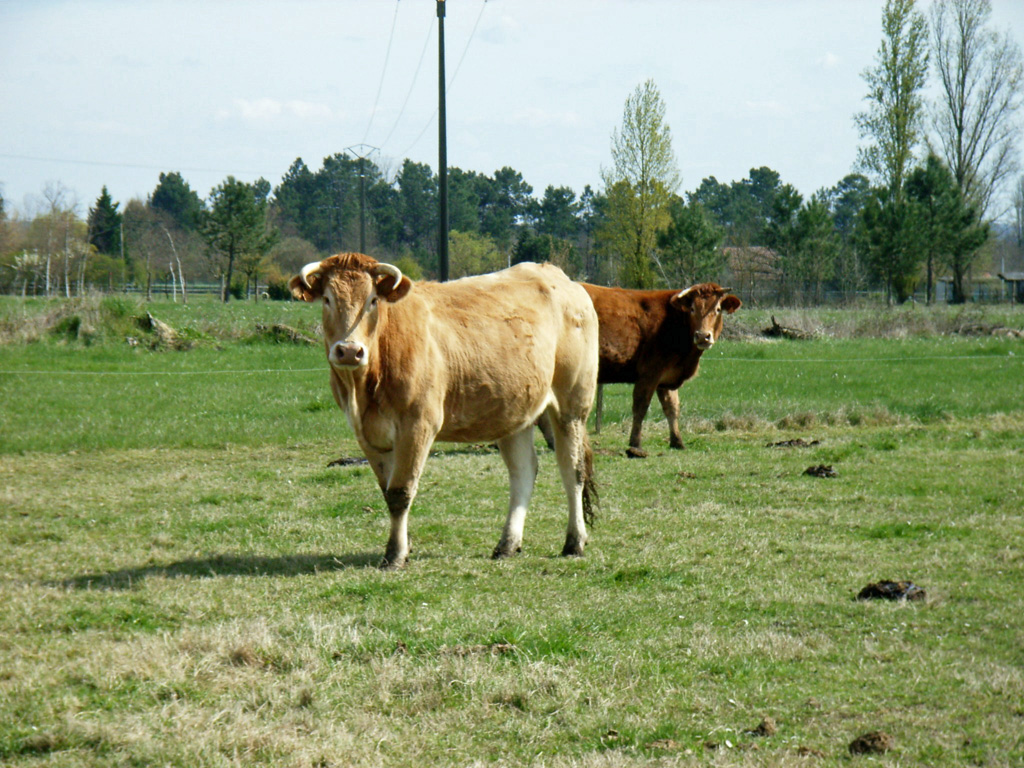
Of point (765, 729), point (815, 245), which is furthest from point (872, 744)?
point (815, 245)

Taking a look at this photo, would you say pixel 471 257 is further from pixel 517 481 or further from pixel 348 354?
pixel 348 354

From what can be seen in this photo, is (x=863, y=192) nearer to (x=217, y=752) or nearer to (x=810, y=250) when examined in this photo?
(x=810, y=250)

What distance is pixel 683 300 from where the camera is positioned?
13.6 metres

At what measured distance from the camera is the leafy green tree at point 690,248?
147 feet

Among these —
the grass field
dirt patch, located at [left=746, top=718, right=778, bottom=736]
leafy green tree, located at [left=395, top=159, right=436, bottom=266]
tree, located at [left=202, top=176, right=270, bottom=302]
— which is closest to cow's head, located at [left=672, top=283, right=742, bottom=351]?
the grass field

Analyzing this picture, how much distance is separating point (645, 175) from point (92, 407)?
140 ft

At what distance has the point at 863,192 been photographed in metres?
108

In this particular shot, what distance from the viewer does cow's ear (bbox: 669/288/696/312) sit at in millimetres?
13545

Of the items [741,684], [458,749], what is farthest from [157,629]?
[741,684]

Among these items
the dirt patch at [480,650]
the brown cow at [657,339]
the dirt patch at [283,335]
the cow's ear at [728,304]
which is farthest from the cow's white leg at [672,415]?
the dirt patch at [283,335]

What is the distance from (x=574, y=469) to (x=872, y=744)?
165 inches

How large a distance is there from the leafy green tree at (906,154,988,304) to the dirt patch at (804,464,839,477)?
45370 millimetres

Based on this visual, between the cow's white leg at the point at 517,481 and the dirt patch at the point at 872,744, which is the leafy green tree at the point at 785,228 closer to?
the cow's white leg at the point at 517,481

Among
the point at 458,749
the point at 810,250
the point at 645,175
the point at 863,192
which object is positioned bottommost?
the point at 458,749
